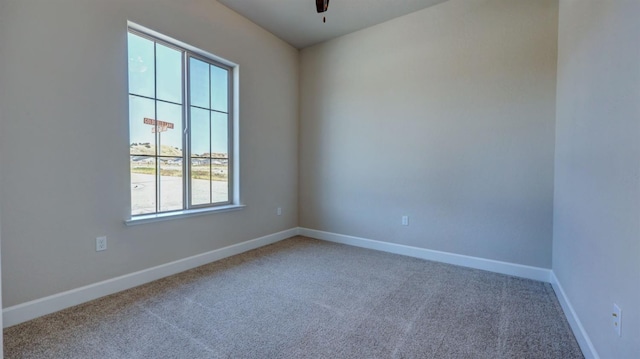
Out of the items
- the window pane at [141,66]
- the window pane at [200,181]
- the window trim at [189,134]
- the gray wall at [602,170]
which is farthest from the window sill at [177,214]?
the gray wall at [602,170]

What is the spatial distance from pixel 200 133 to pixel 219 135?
25cm

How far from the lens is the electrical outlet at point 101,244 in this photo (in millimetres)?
2262

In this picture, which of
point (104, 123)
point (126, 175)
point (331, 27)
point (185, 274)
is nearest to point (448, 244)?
point (185, 274)

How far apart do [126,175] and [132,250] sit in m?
0.67

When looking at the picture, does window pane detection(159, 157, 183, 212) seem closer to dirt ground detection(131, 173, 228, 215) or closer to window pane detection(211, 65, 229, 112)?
dirt ground detection(131, 173, 228, 215)

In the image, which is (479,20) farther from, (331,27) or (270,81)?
(270,81)

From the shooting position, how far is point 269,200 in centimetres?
395

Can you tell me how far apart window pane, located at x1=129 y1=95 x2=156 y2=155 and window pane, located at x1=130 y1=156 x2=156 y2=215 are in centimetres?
8

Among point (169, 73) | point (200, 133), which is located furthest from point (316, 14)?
point (200, 133)

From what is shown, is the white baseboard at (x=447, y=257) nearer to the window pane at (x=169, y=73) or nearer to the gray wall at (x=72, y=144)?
the gray wall at (x=72, y=144)

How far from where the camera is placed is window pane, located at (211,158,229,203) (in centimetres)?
330

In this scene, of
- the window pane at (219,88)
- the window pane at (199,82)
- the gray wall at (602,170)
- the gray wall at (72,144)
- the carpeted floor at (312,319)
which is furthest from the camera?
the window pane at (219,88)

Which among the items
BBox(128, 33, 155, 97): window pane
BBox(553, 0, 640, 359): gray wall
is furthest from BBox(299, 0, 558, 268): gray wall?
BBox(128, 33, 155, 97): window pane

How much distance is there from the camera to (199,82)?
311 centimetres
